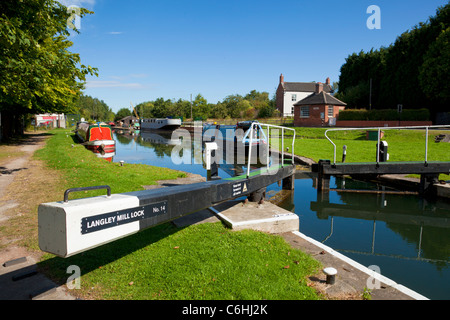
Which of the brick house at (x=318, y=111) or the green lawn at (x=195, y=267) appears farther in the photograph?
the brick house at (x=318, y=111)

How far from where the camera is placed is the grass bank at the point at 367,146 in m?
16.8

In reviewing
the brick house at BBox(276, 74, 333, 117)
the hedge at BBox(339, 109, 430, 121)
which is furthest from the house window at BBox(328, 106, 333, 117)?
the brick house at BBox(276, 74, 333, 117)

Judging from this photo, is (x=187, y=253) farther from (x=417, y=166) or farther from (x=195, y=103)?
(x=195, y=103)

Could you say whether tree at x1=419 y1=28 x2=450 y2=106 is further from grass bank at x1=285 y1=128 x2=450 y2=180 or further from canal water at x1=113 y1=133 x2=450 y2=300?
canal water at x1=113 y1=133 x2=450 y2=300

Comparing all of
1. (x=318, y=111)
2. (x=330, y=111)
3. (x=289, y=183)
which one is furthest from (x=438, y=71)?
(x=289, y=183)

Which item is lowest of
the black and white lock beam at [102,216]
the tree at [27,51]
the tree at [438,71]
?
the black and white lock beam at [102,216]

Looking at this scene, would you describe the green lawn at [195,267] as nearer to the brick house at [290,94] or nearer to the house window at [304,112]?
the house window at [304,112]

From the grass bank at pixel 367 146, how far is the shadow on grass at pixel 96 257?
1263 cm

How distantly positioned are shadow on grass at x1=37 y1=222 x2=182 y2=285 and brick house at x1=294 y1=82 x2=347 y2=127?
42.9m

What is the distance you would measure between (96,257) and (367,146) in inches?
865

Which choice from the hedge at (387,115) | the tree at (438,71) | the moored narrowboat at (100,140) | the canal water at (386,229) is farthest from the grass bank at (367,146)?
the moored narrowboat at (100,140)

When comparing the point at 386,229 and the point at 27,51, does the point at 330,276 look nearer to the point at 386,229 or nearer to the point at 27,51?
the point at 386,229
